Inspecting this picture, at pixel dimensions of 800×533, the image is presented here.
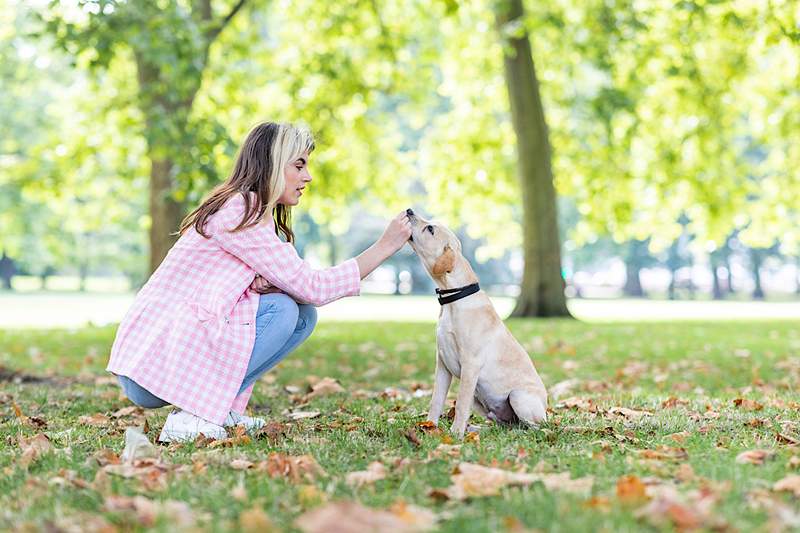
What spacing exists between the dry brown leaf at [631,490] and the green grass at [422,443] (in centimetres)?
4

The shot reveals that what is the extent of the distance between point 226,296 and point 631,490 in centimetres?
253

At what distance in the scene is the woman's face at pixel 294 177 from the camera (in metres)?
4.93

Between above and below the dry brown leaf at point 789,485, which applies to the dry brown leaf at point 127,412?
below

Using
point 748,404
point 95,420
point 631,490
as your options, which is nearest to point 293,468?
point 631,490

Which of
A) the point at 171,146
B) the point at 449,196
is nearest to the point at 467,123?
the point at 449,196

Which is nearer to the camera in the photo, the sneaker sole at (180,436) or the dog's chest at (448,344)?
the sneaker sole at (180,436)

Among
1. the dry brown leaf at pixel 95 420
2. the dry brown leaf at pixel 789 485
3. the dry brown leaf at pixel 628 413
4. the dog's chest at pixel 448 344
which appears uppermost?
the dog's chest at pixel 448 344

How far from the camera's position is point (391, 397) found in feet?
21.9

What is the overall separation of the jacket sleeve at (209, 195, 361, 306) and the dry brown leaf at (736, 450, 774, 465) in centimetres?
212

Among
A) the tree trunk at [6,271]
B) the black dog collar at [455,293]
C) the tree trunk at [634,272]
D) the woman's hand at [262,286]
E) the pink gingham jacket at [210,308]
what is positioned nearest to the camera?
the pink gingham jacket at [210,308]

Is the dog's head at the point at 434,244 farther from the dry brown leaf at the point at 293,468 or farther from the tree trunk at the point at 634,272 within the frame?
the tree trunk at the point at 634,272

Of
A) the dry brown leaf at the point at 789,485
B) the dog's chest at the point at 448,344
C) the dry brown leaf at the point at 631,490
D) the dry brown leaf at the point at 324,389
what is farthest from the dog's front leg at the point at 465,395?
the dry brown leaf at the point at 324,389

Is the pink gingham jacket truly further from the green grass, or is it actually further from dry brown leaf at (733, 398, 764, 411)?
dry brown leaf at (733, 398, 764, 411)

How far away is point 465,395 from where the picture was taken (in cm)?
464
